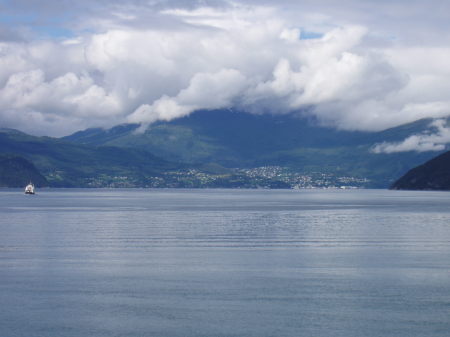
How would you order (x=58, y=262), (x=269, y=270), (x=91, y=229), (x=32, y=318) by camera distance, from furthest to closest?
1. (x=91, y=229)
2. (x=58, y=262)
3. (x=269, y=270)
4. (x=32, y=318)

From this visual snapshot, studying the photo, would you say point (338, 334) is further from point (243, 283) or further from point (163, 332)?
point (243, 283)

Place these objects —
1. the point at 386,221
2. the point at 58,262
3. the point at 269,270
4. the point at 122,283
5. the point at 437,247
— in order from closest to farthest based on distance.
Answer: the point at 122,283, the point at 269,270, the point at 58,262, the point at 437,247, the point at 386,221

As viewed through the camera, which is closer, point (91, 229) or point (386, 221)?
point (91, 229)

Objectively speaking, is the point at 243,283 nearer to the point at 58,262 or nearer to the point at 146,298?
the point at 146,298

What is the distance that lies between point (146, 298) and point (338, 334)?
18.2 meters

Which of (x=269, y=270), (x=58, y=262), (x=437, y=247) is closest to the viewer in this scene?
(x=269, y=270)

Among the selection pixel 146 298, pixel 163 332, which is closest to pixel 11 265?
pixel 146 298

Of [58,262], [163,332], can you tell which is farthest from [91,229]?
[163,332]

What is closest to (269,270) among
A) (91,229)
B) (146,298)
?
(146,298)

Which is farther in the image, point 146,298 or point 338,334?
point 146,298

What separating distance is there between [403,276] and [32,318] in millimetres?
37106

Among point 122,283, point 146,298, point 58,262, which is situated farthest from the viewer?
point 58,262

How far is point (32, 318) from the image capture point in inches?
2000

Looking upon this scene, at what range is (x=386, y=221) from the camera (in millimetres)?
155625
